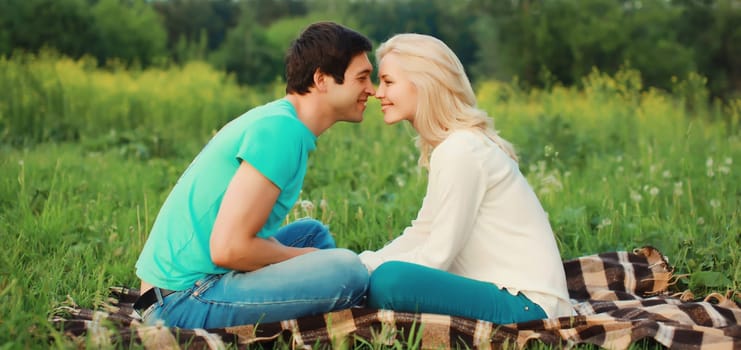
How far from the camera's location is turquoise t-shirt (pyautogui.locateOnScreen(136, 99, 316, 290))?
280 centimetres

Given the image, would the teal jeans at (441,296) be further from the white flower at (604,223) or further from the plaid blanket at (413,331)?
the white flower at (604,223)

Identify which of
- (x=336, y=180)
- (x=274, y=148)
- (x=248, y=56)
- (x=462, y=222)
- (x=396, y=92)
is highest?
(x=396, y=92)

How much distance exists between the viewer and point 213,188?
288 cm

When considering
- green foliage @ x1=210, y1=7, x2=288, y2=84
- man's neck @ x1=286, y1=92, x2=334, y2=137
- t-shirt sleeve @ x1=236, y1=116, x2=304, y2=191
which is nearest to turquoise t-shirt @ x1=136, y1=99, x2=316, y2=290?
t-shirt sleeve @ x1=236, y1=116, x2=304, y2=191

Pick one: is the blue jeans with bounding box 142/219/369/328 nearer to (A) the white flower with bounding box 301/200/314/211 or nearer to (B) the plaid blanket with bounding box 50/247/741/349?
(B) the plaid blanket with bounding box 50/247/741/349

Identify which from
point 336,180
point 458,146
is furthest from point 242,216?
point 336,180

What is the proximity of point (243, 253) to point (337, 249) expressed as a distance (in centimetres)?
40

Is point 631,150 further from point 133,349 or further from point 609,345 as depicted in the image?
point 133,349

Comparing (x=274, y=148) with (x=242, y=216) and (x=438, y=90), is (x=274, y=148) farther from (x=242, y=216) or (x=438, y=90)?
(x=438, y=90)

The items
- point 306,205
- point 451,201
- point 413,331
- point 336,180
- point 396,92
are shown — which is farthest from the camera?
point 336,180

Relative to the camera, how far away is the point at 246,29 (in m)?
39.0

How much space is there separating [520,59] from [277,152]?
26.6 metres

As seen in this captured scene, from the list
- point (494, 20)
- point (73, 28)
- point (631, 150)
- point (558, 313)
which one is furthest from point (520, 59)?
point (558, 313)

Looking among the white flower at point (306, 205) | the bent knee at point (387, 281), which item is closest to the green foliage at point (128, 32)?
the white flower at point (306, 205)
